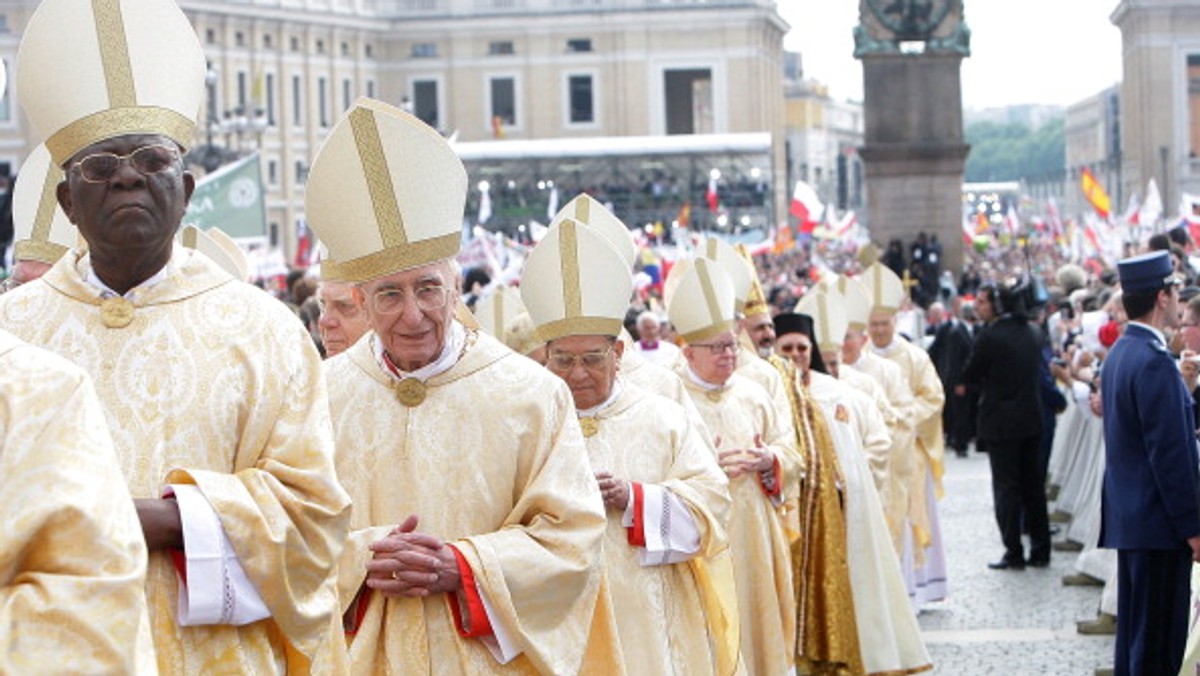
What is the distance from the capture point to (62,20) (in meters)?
4.30

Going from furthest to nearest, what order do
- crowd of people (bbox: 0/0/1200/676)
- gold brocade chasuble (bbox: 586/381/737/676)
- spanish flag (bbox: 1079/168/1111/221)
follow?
spanish flag (bbox: 1079/168/1111/221)
gold brocade chasuble (bbox: 586/381/737/676)
crowd of people (bbox: 0/0/1200/676)

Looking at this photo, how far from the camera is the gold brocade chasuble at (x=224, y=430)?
162 inches

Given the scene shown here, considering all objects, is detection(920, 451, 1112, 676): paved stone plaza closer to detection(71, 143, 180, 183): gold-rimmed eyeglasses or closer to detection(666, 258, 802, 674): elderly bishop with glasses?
detection(666, 258, 802, 674): elderly bishop with glasses

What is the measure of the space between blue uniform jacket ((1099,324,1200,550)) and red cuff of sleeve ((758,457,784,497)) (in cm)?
120

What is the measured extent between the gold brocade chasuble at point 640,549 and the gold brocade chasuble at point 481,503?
3.83 feet

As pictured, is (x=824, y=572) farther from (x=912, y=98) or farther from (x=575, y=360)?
(x=912, y=98)

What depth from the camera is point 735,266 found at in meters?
10.4

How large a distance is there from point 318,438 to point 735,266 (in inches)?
246

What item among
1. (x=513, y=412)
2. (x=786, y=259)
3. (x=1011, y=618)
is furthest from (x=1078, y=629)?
(x=786, y=259)

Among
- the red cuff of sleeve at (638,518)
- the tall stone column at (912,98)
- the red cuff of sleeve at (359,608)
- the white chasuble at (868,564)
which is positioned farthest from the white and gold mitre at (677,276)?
the tall stone column at (912,98)

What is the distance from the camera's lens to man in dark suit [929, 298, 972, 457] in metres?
22.6

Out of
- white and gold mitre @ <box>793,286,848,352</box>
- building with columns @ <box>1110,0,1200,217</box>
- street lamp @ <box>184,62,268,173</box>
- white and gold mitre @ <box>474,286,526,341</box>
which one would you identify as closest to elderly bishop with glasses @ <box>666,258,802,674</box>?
white and gold mitre @ <box>474,286,526,341</box>

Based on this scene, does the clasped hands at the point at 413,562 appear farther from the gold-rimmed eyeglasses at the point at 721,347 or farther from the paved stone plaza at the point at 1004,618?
the paved stone plaza at the point at 1004,618

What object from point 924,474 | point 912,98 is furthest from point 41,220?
point 912,98
